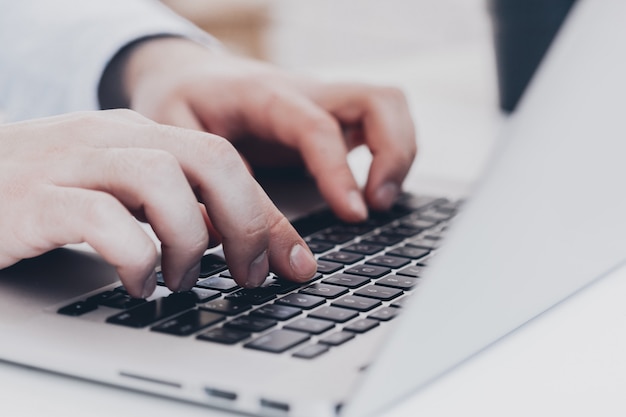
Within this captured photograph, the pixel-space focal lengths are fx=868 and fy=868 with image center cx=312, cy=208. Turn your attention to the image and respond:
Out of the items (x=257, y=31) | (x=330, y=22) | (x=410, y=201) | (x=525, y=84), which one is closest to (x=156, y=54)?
(x=410, y=201)

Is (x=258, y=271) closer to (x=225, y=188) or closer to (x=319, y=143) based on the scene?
(x=225, y=188)

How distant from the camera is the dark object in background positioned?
3.10ft

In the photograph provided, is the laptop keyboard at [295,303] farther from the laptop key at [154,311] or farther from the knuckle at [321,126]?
the knuckle at [321,126]

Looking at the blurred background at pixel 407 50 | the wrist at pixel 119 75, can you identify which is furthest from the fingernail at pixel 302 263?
the wrist at pixel 119 75

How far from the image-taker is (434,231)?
0.61 meters

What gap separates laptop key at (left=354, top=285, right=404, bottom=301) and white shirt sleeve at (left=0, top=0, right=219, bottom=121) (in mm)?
495

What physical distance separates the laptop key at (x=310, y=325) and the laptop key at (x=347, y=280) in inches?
2.8

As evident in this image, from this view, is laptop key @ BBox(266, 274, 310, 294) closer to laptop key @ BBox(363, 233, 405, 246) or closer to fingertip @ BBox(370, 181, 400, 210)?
laptop key @ BBox(363, 233, 405, 246)

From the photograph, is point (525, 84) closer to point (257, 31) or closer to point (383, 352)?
point (383, 352)

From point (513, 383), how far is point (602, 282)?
0.45 ft

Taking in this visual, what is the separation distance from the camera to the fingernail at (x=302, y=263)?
458mm

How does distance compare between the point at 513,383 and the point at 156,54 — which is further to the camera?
→ the point at 156,54

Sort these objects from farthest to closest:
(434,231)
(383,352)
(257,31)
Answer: (257,31) → (434,231) → (383,352)

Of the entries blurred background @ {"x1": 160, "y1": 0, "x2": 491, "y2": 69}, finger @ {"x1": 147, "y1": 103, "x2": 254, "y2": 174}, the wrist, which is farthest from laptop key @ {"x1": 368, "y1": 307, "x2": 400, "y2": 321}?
blurred background @ {"x1": 160, "y1": 0, "x2": 491, "y2": 69}
